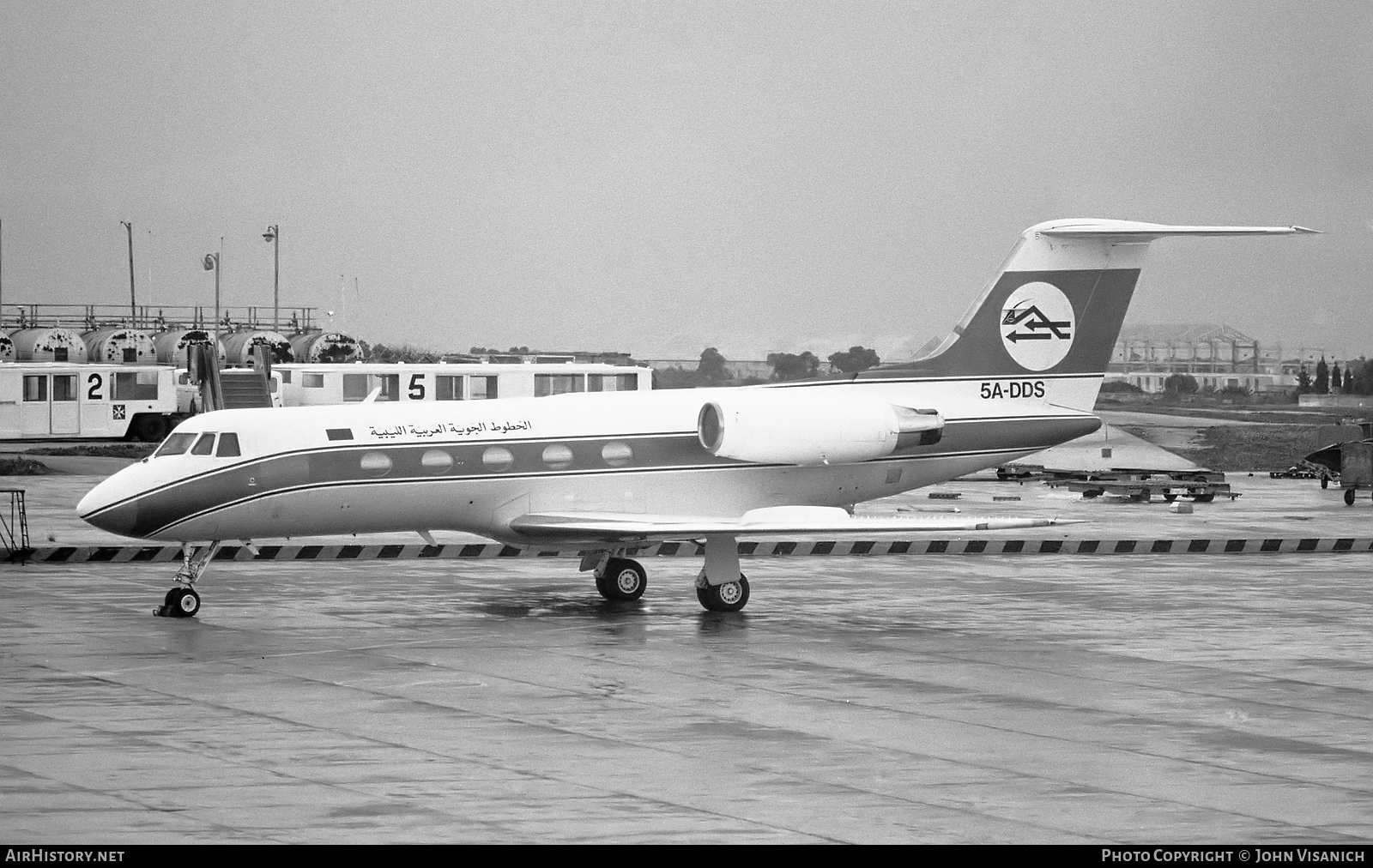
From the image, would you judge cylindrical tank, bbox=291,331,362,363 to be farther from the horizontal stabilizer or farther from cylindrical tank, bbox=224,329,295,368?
the horizontal stabilizer

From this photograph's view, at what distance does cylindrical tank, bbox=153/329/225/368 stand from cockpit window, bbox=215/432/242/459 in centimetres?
4684

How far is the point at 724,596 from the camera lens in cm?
2044

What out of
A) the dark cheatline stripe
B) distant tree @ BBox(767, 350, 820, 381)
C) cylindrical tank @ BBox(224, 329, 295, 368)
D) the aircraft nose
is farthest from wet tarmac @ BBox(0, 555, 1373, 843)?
cylindrical tank @ BBox(224, 329, 295, 368)

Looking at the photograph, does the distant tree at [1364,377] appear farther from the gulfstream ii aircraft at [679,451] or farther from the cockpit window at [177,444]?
the cockpit window at [177,444]

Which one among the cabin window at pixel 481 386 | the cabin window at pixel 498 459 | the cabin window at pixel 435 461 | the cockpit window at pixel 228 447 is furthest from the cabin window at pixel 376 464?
the cabin window at pixel 481 386

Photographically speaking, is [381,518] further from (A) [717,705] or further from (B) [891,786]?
(B) [891,786]

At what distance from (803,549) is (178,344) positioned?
46.6 meters

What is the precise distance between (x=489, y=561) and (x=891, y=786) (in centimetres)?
1578

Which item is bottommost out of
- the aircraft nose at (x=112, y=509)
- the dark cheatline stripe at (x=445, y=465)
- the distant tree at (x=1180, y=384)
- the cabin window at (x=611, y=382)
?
the aircraft nose at (x=112, y=509)

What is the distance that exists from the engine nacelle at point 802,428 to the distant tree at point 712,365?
29.8 meters

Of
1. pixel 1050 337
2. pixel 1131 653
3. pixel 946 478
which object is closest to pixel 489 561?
pixel 946 478

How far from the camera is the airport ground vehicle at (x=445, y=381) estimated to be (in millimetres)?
49469

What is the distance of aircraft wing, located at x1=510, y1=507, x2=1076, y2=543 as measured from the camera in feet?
63.2

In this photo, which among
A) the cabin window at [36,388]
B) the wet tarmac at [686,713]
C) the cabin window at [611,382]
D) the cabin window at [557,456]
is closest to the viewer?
the wet tarmac at [686,713]
